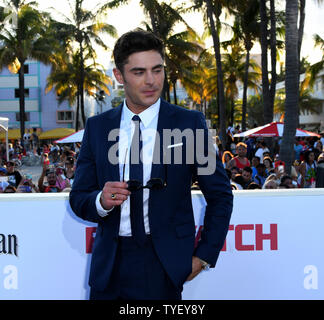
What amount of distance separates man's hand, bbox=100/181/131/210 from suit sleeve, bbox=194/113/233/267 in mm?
400

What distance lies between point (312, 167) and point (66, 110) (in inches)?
2044

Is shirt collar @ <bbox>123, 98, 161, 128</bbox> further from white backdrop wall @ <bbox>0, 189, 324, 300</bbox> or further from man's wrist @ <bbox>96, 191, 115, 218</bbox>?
white backdrop wall @ <bbox>0, 189, 324, 300</bbox>

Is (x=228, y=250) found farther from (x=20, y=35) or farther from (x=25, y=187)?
(x=20, y=35)

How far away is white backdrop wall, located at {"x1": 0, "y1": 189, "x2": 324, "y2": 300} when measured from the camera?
11.9 feet

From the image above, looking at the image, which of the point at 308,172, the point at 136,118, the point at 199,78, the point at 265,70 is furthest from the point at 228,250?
the point at 199,78

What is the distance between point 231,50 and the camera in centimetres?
4372

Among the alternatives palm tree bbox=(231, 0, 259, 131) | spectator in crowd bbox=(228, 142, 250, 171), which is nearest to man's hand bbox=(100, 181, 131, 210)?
spectator in crowd bbox=(228, 142, 250, 171)

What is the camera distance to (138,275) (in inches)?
90.8

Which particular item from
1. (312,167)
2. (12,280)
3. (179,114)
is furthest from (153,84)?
(312,167)

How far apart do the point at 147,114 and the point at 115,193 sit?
19.7 inches

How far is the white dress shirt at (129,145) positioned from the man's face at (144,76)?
0.27 feet

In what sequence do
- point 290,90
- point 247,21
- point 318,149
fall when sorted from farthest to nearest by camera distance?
point 247,21 → point 318,149 → point 290,90

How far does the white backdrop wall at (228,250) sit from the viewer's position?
3629 millimetres

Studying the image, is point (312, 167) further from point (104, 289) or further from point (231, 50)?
point (231, 50)
